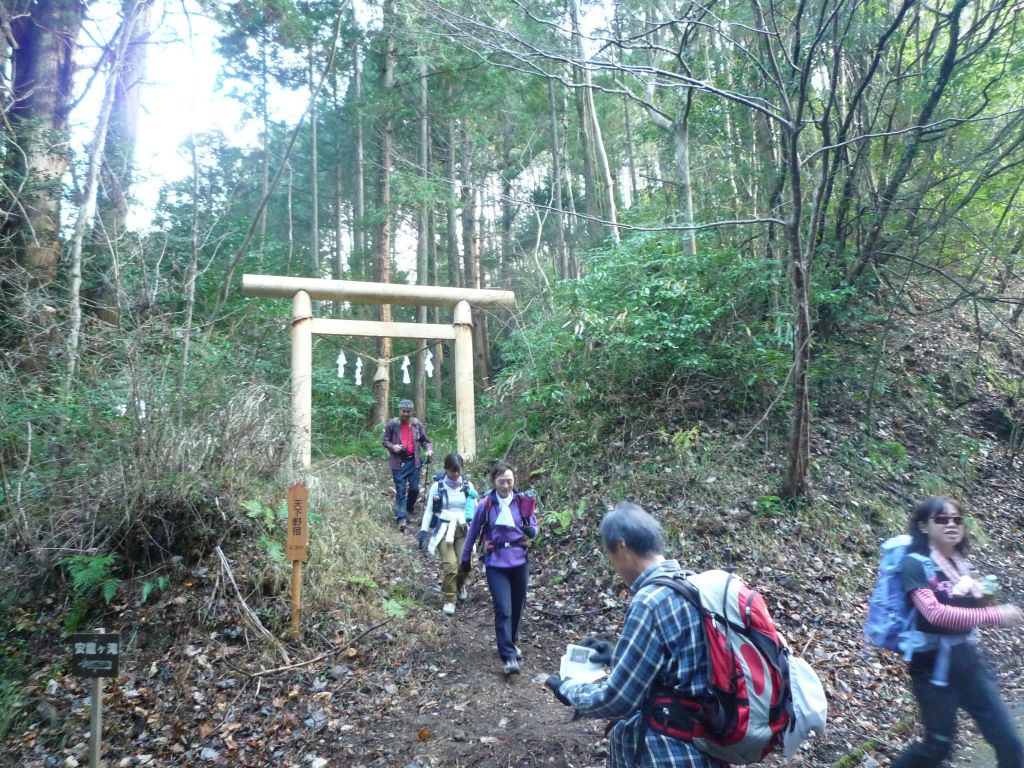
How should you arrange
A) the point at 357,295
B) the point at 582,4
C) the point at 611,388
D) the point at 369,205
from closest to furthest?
the point at 611,388 < the point at 357,295 < the point at 582,4 < the point at 369,205

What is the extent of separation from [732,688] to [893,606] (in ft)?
5.48

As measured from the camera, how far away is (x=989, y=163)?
8.74m

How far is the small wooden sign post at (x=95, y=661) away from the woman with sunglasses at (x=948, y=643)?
4.24m

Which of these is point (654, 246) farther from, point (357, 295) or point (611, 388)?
point (357, 295)

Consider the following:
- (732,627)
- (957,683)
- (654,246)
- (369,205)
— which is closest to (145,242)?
(654,246)

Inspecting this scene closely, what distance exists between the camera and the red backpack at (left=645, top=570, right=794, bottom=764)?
6.53 feet

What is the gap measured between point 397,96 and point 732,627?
16.8 meters

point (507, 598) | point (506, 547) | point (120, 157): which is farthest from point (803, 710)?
point (120, 157)

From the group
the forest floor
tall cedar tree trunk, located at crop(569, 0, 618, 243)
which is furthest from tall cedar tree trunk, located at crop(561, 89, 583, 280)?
the forest floor

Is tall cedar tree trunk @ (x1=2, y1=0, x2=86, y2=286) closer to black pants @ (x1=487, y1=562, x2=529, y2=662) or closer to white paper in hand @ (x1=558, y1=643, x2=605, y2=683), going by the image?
black pants @ (x1=487, y1=562, x2=529, y2=662)

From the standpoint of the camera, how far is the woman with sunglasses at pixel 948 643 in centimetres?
293

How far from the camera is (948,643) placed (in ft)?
9.84

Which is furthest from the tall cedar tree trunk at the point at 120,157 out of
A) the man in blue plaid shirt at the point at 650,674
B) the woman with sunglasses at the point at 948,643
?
the woman with sunglasses at the point at 948,643

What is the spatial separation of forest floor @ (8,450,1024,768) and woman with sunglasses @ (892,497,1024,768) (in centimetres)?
142
